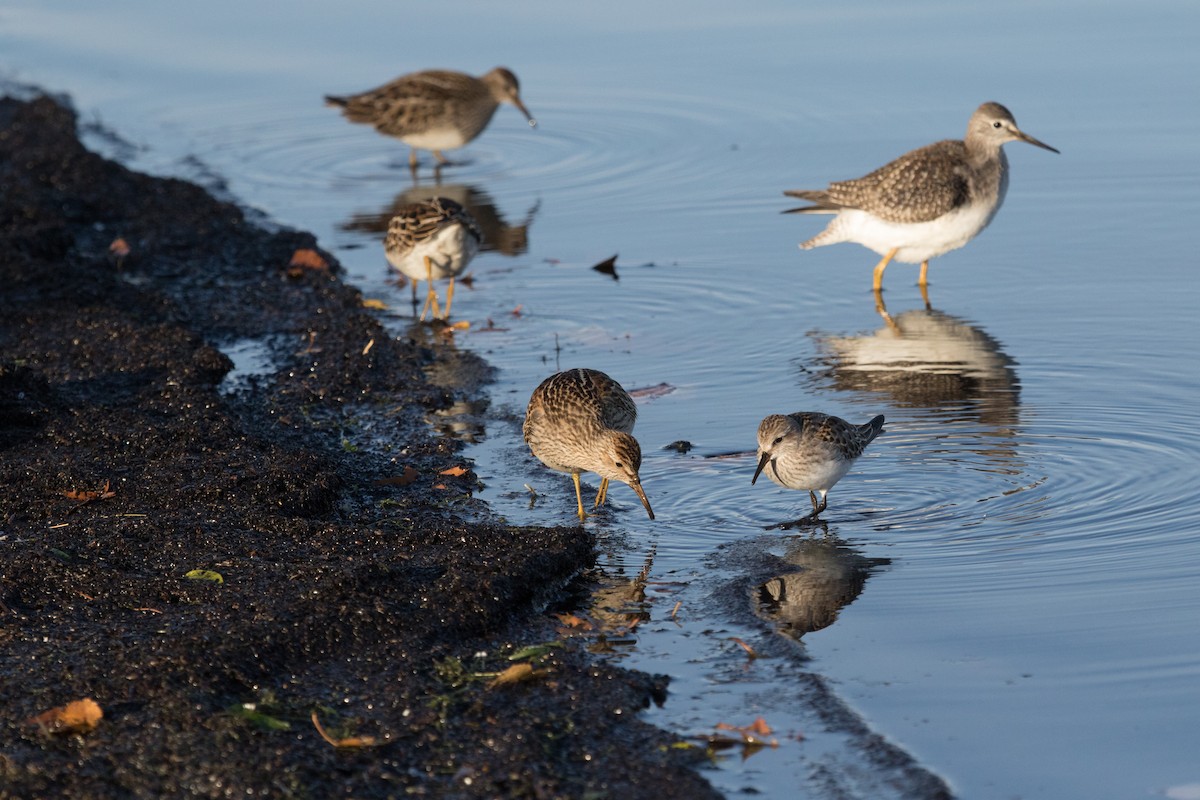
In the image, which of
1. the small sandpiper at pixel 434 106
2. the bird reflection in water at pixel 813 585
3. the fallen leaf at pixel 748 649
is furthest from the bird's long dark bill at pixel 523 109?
the fallen leaf at pixel 748 649

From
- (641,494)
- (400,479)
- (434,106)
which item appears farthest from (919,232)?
(434,106)

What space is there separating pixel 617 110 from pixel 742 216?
4114mm

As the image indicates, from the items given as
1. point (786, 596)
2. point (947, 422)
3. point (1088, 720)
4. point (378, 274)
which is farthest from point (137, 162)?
point (1088, 720)

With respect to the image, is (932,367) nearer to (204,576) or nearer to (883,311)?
(883,311)

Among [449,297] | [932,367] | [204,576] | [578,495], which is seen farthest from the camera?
[449,297]

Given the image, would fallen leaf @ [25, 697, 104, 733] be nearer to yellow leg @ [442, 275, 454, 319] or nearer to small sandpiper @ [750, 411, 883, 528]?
small sandpiper @ [750, 411, 883, 528]

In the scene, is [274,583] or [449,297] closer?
[274,583]

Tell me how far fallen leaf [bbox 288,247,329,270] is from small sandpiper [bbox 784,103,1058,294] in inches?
154

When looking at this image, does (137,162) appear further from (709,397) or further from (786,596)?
(786,596)

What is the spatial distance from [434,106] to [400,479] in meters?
9.11

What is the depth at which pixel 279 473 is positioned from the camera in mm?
7805

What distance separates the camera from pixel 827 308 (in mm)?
11914

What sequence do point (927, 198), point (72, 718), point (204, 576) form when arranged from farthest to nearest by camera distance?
1. point (927, 198)
2. point (204, 576)
3. point (72, 718)

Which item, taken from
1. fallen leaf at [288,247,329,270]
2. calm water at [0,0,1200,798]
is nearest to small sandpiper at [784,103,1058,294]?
calm water at [0,0,1200,798]
